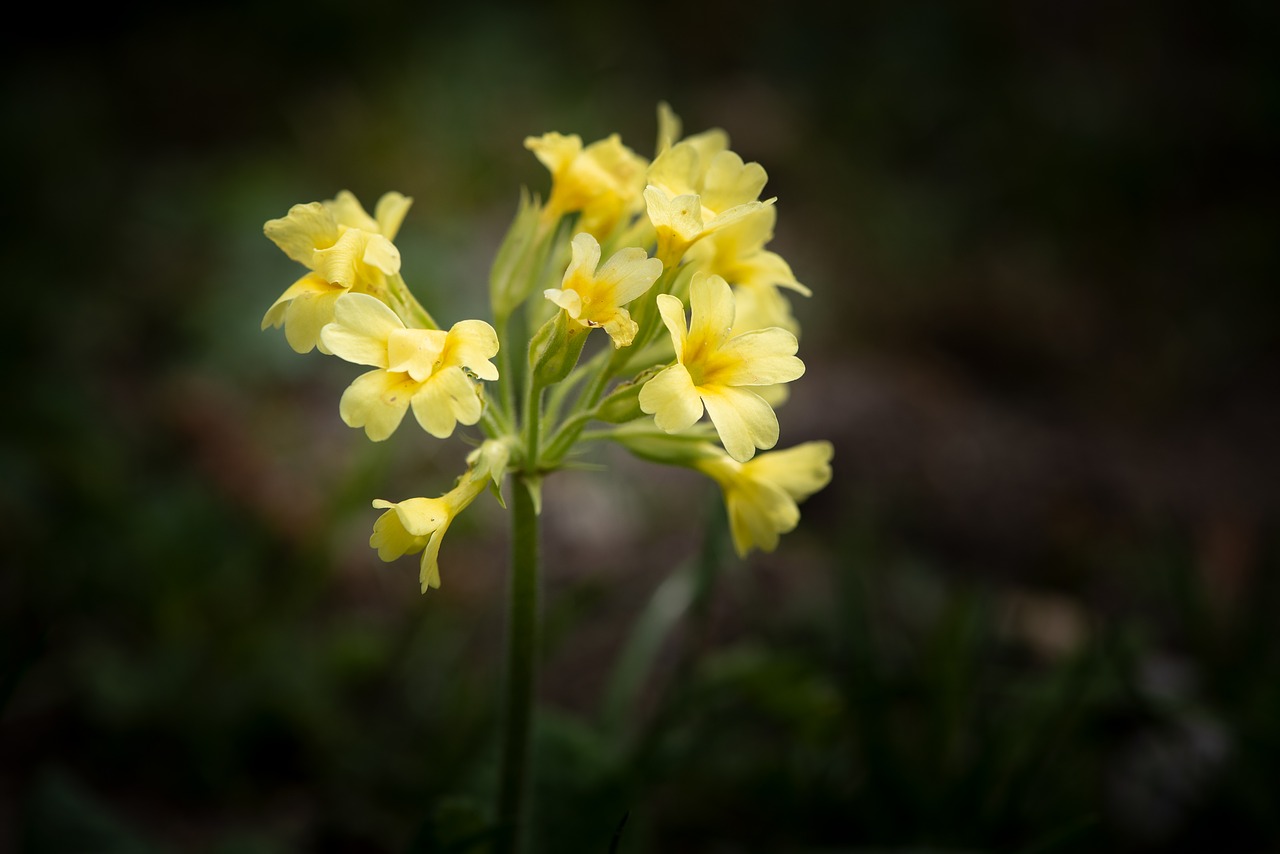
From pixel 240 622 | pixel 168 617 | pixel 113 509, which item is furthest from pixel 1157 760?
pixel 113 509

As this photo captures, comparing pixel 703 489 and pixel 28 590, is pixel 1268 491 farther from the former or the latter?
pixel 28 590

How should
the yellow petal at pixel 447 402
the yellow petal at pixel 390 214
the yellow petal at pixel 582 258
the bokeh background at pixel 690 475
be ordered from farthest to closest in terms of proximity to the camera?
1. the bokeh background at pixel 690 475
2. the yellow petal at pixel 390 214
3. the yellow petal at pixel 582 258
4. the yellow petal at pixel 447 402

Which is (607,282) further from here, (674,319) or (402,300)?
(402,300)

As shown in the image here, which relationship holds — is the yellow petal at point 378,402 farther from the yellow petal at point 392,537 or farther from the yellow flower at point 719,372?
the yellow flower at point 719,372

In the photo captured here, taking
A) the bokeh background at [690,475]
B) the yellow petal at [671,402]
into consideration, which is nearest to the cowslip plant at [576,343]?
the yellow petal at [671,402]

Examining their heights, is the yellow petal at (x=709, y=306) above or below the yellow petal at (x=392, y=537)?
above

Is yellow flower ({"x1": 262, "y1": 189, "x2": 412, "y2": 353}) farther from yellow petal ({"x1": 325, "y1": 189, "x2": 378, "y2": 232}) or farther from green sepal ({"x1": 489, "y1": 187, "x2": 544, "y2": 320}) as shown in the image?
green sepal ({"x1": 489, "y1": 187, "x2": 544, "y2": 320})
